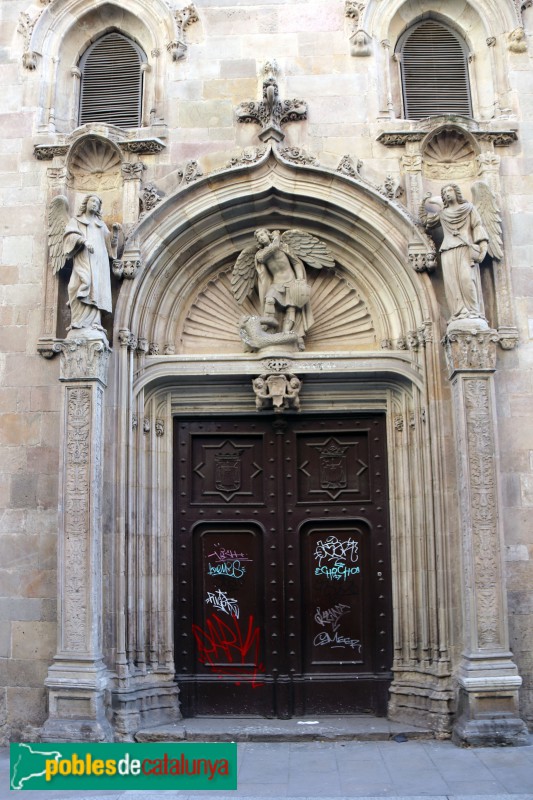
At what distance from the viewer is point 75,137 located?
10.1 m

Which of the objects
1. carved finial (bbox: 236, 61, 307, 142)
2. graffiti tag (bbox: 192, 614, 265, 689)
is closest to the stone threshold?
graffiti tag (bbox: 192, 614, 265, 689)

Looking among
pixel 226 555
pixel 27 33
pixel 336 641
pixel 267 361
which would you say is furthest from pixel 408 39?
pixel 336 641

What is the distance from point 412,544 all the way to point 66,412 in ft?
13.3

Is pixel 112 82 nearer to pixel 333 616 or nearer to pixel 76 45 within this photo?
pixel 76 45

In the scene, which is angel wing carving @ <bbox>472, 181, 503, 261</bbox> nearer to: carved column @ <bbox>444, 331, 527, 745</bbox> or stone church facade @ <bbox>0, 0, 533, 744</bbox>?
stone church facade @ <bbox>0, 0, 533, 744</bbox>

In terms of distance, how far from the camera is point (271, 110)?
10.1 metres

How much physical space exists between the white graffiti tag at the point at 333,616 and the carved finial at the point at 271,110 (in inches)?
216

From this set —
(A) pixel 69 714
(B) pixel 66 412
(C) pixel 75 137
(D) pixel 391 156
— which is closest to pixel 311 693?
(A) pixel 69 714

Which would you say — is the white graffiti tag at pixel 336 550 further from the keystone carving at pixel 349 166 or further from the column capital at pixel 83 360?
the keystone carving at pixel 349 166

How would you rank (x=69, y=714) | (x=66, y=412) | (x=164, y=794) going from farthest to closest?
(x=66, y=412), (x=69, y=714), (x=164, y=794)

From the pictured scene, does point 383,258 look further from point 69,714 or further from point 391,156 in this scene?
point 69,714

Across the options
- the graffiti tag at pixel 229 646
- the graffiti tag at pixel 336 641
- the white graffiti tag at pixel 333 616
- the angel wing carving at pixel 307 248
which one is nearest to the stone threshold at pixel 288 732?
the graffiti tag at pixel 229 646

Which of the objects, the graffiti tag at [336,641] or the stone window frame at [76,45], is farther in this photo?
the stone window frame at [76,45]

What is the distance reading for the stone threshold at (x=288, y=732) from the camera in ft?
29.0
